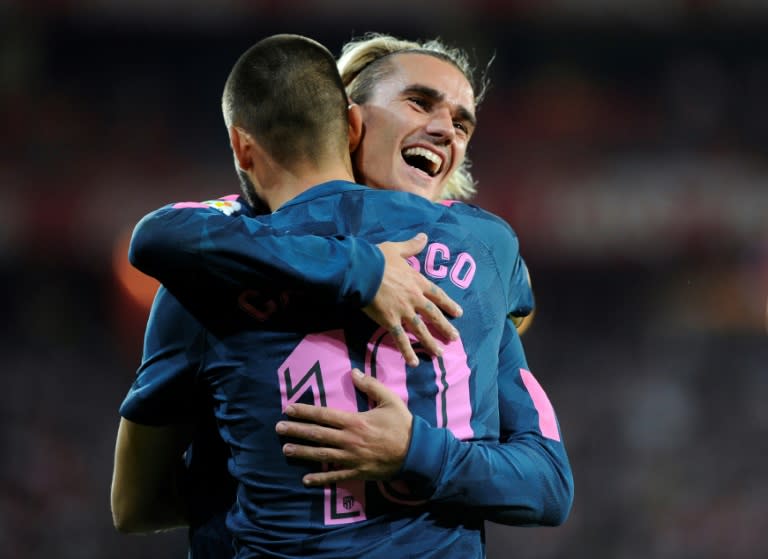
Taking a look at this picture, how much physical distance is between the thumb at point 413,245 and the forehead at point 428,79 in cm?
78

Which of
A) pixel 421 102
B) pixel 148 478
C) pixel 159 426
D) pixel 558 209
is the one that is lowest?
pixel 558 209

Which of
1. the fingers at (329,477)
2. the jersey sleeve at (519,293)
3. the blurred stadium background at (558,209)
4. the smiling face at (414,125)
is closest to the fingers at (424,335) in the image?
the fingers at (329,477)

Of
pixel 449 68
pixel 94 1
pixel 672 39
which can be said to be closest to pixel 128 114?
pixel 94 1

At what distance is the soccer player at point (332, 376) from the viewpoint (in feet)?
6.05

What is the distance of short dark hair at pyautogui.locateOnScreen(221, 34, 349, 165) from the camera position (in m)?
2.02

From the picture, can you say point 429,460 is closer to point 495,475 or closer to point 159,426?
point 495,475

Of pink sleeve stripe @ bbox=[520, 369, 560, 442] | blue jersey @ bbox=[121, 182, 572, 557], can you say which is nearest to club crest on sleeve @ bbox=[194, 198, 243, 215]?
blue jersey @ bbox=[121, 182, 572, 557]

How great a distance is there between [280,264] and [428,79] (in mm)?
1015

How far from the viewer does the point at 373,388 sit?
1.83 metres

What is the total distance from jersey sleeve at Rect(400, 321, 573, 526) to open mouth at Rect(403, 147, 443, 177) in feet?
1.98

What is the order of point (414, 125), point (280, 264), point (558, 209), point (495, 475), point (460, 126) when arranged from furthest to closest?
point (558, 209) < point (460, 126) < point (414, 125) < point (495, 475) < point (280, 264)

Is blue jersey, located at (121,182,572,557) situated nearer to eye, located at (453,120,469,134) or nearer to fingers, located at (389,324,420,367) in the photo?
fingers, located at (389,324,420,367)

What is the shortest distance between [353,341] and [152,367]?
1.33ft

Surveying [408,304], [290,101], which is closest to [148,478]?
[408,304]
